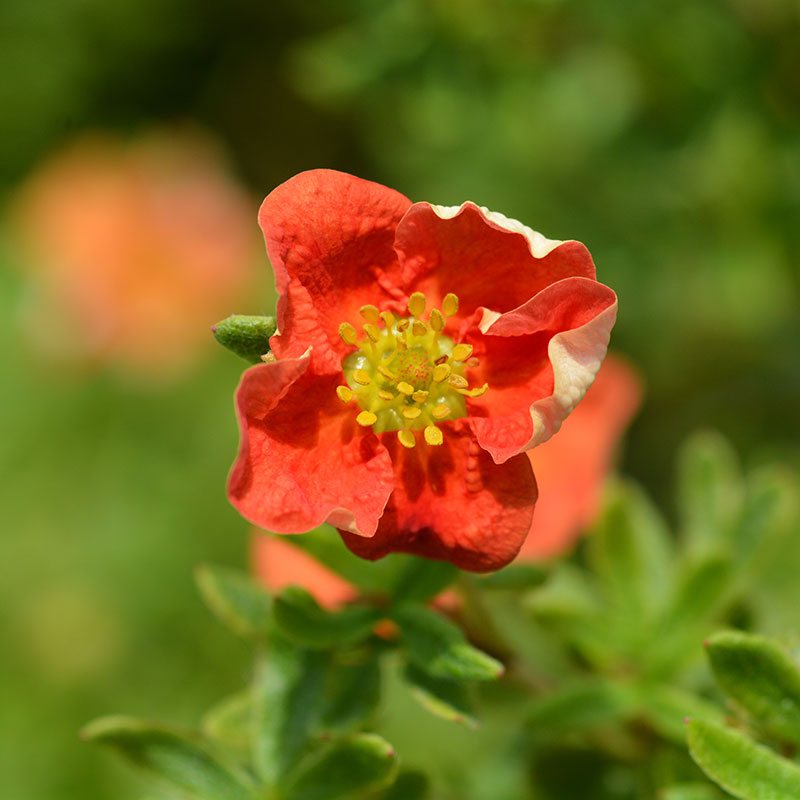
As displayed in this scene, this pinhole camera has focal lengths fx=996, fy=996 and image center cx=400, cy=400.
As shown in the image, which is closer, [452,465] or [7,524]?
[452,465]

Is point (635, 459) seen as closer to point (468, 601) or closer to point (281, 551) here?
point (281, 551)

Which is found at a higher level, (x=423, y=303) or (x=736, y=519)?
(x=736, y=519)

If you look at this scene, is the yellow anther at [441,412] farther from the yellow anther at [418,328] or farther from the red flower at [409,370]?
the yellow anther at [418,328]

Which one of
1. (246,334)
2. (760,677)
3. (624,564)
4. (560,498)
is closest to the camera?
(246,334)

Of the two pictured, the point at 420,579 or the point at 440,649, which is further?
the point at 420,579

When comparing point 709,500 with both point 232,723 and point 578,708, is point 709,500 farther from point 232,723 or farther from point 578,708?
point 232,723

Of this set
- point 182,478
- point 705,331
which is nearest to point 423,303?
point 705,331

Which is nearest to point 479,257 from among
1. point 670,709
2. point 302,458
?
point 302,458

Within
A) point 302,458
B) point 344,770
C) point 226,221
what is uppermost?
point 226,221
